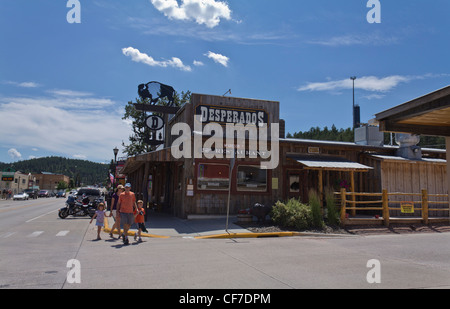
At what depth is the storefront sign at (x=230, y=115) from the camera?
17.6 meters

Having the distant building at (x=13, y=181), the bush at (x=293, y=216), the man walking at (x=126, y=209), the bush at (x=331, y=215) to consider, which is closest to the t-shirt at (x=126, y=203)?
the man walking at (x=126, y=209)

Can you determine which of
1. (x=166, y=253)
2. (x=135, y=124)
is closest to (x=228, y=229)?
(x=166, y=253)

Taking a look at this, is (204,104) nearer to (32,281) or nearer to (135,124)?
(32,281)

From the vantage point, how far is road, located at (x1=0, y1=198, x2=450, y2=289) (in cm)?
578

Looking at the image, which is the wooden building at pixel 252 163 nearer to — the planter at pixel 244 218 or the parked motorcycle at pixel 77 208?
the planter at pixel 244 218

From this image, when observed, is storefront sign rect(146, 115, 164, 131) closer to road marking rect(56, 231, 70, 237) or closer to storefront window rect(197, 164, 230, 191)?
storefront window rect(197, 164, 230, 191)

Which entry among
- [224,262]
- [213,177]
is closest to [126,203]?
[224,262]

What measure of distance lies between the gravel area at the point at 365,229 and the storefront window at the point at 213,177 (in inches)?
99.0

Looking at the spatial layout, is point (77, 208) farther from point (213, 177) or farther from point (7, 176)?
point (7, 176)

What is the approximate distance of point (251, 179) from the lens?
54.0 feet

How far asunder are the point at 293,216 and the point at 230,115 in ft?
23.6

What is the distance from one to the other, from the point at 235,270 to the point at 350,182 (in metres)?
12.3
